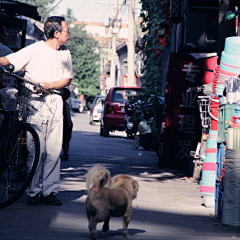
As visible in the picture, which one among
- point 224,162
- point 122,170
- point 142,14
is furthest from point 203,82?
point 142,14

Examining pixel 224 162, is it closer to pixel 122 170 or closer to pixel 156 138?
pixel 122 170

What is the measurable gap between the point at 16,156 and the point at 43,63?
1049mm

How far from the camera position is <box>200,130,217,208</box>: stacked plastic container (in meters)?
5.37

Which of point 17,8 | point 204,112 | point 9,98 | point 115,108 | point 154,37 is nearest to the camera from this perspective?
point 9,98

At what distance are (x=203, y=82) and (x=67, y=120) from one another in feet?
9.19

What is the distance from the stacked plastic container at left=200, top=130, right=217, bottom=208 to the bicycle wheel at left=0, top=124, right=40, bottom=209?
2.01 meters

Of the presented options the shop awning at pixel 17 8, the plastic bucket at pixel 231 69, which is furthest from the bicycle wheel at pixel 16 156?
the shop awning at pixel 17 8

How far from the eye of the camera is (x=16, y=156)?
4871mm

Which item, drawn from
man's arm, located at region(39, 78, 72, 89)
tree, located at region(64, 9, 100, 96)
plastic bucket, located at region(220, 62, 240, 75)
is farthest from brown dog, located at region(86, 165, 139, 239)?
tree, located at region(64, 9, 100, 96)

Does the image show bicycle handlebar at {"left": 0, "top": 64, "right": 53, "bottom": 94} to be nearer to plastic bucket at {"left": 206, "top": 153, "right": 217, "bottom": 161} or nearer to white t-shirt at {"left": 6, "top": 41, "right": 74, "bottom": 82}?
white t-shirt at {"left": 6, "top": 41, "right": 74, "bottom": 82}

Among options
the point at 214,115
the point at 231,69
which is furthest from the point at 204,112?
the point at 231,69

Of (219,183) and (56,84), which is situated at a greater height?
(56,84)

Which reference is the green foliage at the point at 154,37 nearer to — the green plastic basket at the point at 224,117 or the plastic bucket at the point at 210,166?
the plastic bucket at the point at 210,166

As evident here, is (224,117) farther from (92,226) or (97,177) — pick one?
(92,226)
